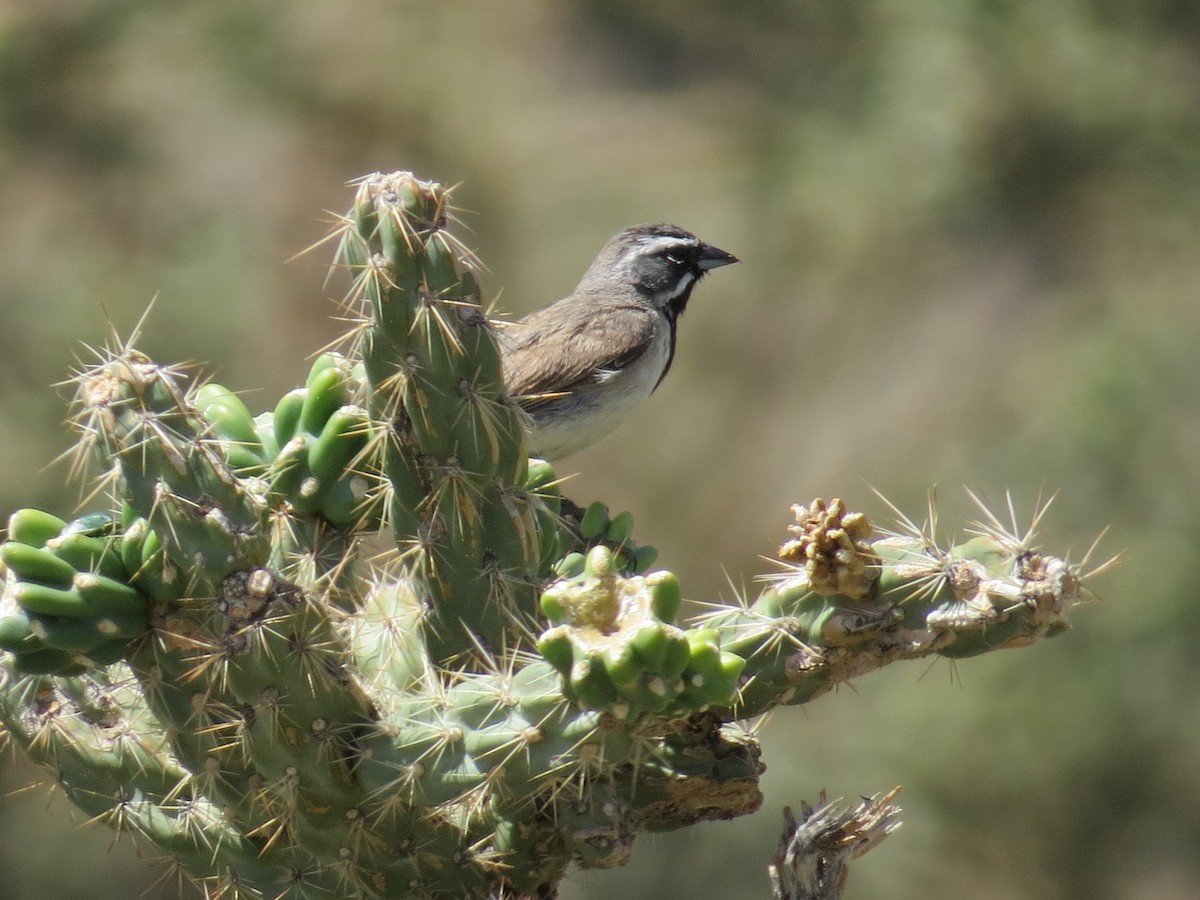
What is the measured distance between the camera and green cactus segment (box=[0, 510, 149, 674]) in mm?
3090

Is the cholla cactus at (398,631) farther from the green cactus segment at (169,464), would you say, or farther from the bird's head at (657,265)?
the bird's head at (657,265)

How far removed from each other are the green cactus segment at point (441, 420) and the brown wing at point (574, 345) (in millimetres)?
2855

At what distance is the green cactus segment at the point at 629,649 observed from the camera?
2.73m

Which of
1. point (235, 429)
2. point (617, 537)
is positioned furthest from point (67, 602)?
point (617, 537)

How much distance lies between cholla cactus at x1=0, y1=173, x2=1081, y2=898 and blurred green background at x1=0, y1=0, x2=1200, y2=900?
618 cm

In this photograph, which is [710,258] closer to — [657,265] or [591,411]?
Result: [657,265]

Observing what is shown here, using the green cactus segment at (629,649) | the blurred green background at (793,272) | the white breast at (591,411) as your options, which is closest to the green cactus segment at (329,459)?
the green cactus segment at (629,649)

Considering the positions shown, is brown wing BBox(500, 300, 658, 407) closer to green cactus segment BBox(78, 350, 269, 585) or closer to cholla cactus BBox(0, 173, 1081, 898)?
cholla cactus BBox(0, 173, 1081, 898)

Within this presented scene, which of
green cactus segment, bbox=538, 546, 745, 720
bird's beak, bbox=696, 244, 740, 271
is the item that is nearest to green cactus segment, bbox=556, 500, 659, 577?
green cactus segment, bbox=538, 546, 745, 720

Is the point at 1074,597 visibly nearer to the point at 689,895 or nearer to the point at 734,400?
the point at 689,895

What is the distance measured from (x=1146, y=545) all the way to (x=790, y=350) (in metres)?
6.75

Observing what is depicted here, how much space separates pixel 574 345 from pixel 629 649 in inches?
161

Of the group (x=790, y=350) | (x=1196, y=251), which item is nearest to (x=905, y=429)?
(x=790, y=350)

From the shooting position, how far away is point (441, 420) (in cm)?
332
